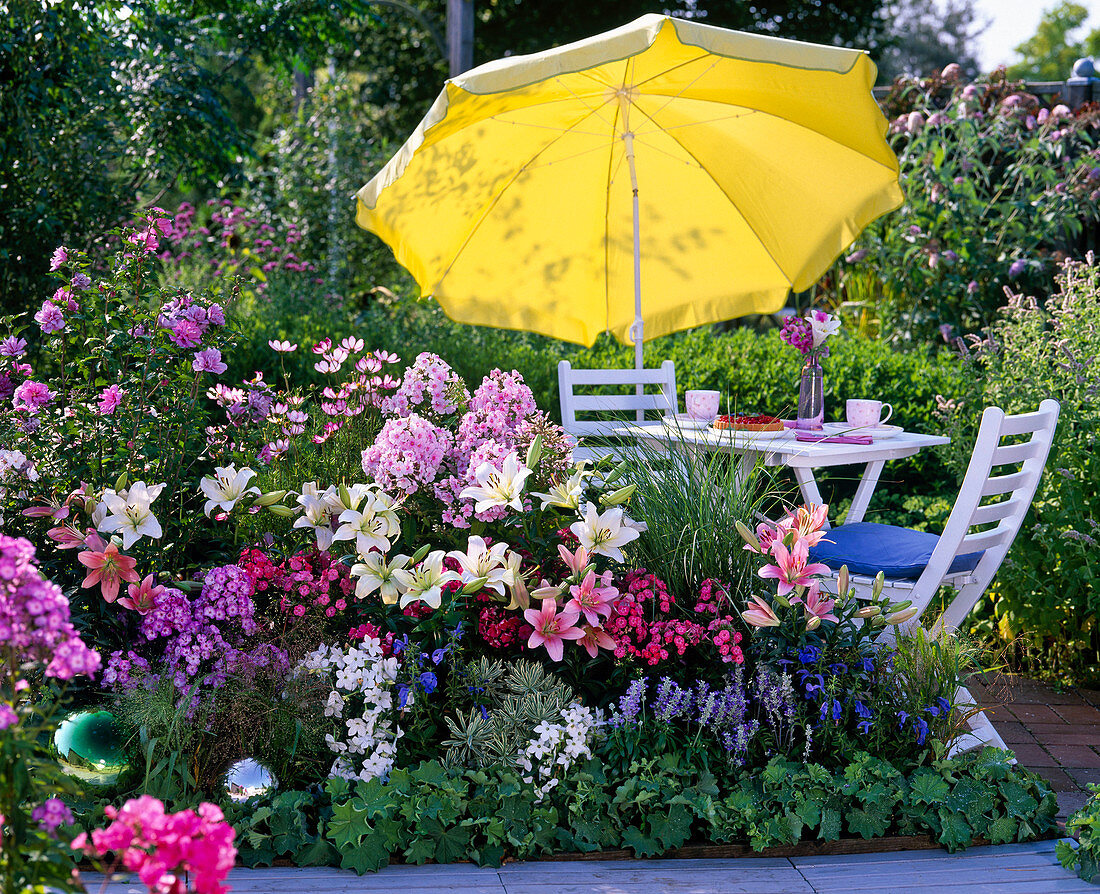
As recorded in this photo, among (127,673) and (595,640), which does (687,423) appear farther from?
(127,673)

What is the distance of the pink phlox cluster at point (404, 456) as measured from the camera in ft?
9.98

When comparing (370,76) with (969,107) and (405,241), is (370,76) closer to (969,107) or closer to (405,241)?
(969,107)

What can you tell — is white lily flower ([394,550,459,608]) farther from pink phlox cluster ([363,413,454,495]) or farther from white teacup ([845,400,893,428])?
white teacup ([845,400,893,428])

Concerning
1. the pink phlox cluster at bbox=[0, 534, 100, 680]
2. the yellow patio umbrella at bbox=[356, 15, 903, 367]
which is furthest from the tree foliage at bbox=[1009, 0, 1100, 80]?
the pink phlox cluster at bbox=[0, 534, 100, 680]

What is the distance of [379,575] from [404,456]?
1.32 feet

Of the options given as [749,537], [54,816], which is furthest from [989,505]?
[54,816]

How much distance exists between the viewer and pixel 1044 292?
24.5 ft

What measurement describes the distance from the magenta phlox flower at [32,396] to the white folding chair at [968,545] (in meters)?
2.58

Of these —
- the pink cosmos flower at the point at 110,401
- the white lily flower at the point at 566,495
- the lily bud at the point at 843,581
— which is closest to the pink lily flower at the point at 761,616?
the lily bud at the point at 843,581

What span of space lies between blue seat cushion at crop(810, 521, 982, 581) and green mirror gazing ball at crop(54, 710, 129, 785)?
227 centimetres

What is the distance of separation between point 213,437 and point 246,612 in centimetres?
86

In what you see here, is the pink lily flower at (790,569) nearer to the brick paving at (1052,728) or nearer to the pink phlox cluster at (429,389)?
the brick paving at (1052,728)

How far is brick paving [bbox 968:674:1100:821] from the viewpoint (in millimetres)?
3211

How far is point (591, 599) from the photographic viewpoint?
9.25 ft
